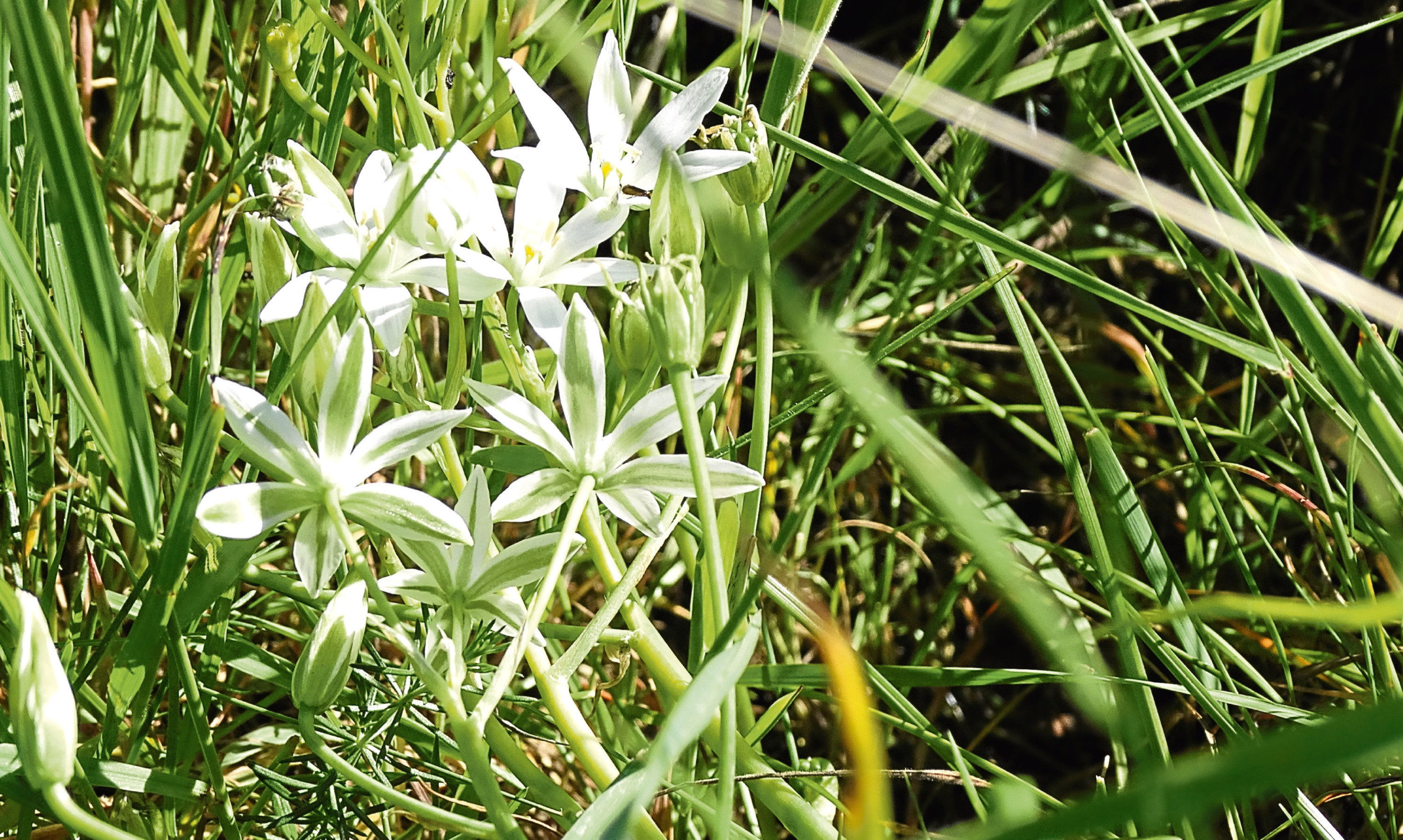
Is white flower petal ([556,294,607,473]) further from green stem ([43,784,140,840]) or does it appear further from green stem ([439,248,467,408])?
green stem ([43,784,140,840])

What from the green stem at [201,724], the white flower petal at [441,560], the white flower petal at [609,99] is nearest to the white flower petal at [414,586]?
the white flower petal at [441,560]

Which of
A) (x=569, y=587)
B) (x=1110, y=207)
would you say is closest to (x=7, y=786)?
(x=569, y=587)

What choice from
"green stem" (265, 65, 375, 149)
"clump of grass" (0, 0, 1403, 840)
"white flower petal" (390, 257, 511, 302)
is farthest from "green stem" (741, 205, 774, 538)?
"green stem" (265, 65, 375, 149)

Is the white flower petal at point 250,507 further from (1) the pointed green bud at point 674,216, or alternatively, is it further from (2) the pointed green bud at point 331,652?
(1) the pointed green bud at point 674,216

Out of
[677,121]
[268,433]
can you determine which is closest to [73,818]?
[268,433]

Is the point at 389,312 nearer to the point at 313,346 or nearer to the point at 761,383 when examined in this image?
the point at 313,346

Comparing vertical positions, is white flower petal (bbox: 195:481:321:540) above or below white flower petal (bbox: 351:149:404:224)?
below
